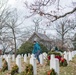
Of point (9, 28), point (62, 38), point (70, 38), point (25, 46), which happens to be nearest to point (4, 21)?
point (9, 28)

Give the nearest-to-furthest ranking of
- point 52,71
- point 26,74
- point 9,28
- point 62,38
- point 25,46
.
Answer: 1. point 52,71
2. point 26,74
3. point 25,46
4. point 9,28
5. point 62,38

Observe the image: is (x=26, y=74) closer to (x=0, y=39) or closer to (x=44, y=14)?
(x=44, y=14)

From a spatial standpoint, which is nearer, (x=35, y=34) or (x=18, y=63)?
(x=18, y=63)

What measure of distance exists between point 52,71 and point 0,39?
3053cm

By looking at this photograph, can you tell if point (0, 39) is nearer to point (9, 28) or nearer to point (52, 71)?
point (9, 28)

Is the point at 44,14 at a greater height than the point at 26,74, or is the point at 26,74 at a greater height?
the point at 44,14

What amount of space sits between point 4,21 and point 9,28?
1.52 metres

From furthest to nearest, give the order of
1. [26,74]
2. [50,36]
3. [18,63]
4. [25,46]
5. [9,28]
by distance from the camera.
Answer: [50,36] → [9,28] → [25,46] → [18,63] → [26,74]

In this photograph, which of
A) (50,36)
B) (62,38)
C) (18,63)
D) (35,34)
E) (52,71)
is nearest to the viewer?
(52,71)

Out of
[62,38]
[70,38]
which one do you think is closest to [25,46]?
[62,38]

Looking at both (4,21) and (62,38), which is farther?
(62,38)

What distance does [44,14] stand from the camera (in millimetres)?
11242

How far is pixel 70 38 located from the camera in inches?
2109

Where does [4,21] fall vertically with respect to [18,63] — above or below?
above
